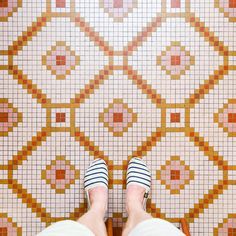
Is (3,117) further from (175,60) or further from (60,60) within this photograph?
(175,60)

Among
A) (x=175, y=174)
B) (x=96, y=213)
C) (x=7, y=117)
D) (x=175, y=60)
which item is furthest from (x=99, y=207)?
(x=175, y=60)

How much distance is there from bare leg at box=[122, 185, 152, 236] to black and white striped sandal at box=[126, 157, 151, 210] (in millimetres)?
15

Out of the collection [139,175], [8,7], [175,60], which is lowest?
[139,175]

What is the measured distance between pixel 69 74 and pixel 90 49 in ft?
0.35

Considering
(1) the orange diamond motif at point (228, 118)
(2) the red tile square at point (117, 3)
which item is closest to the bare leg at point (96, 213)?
(1) the orange diamond motif at point (228, 118)

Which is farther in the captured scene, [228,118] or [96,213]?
[228,118]

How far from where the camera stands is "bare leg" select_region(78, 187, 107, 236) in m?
1.07

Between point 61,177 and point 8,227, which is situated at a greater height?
point 61,177

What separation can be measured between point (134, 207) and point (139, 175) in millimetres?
106

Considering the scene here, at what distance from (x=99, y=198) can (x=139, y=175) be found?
0.48 ft

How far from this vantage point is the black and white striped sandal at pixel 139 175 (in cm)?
121

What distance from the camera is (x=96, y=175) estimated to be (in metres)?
1.20

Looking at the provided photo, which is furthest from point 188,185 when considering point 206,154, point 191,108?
point 191,108

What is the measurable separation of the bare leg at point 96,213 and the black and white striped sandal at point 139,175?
0.09 meters
